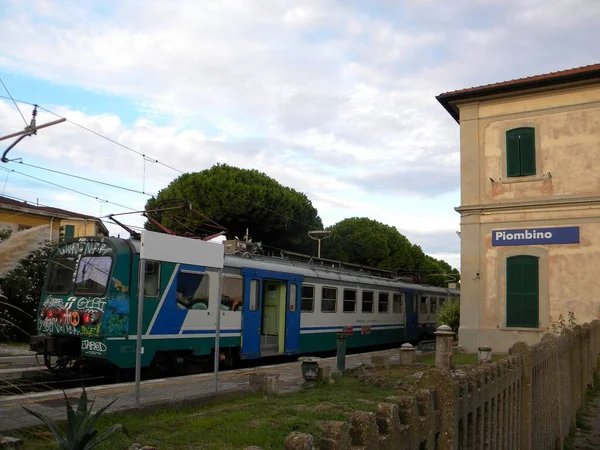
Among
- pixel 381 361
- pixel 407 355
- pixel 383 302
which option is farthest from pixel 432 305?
pixel 381 361

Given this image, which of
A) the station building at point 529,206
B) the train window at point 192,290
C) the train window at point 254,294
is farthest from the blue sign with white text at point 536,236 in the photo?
the train window at point 192,290

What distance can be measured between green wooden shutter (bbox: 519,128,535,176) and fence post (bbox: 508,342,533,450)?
1236cm

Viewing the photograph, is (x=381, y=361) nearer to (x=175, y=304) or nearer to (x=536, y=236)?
(x=175, y=304)

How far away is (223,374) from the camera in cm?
1156

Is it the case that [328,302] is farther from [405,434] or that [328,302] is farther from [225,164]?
[225,164]

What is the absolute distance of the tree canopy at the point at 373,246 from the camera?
146 ft

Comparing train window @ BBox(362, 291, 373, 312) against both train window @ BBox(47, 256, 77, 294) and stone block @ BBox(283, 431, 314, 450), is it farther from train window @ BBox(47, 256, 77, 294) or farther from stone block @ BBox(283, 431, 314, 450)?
stone block @ BBox(283, 431, 314, 450)

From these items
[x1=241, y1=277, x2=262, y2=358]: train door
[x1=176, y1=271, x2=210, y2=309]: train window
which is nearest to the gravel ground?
[x1=176, y1=271, x2=210, y2=309]: train window

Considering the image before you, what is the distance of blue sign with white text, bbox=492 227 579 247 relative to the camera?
50.9ft

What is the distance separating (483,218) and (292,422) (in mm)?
11540

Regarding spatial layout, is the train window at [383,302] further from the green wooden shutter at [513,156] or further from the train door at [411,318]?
the green wooden shutter at [513,156]

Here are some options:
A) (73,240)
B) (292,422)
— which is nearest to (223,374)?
(73,240)

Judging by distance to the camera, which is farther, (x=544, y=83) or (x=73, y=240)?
(x=544, y=83)

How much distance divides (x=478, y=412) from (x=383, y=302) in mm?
17577
